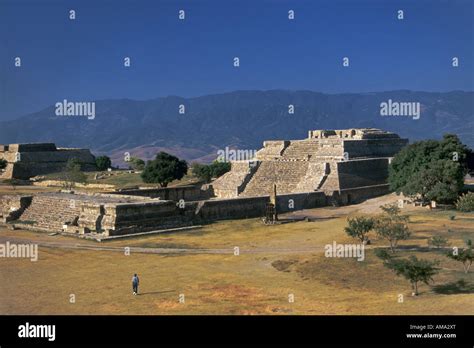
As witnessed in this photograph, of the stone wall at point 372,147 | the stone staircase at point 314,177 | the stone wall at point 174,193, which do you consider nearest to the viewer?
the stone wall at point 174,193

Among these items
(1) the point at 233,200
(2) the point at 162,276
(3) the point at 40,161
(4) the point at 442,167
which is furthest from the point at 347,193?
(3) the point at 40,161

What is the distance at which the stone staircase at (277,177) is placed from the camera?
5459 cm

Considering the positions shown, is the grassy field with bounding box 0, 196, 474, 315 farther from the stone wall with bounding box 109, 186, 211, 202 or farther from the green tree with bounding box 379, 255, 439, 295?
the stone wall with bounding box 109, 186, 211, 202

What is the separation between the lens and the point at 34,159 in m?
86.1

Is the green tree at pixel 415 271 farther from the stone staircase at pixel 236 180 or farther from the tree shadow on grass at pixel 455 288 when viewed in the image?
the stone staircase at pixel 236 180

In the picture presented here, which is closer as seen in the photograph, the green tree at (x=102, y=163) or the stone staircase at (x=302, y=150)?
the stone staircase at (x=302, y=150)

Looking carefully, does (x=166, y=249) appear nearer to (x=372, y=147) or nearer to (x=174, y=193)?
(x=174, y=193)

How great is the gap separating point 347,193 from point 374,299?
3102 cm

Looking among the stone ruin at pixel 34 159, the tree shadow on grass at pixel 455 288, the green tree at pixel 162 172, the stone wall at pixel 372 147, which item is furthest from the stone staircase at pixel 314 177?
the stone ruin at pixel 34 159

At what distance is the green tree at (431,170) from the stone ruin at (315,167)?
12.2ft

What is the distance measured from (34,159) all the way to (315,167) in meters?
48.5

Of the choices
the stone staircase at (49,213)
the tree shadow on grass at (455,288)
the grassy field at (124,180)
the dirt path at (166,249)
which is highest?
the grassy field at (124,180)

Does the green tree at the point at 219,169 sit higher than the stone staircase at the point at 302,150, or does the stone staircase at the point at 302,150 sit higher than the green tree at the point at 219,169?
the stone staircase at the point at 302,150

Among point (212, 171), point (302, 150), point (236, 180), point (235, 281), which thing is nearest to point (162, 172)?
point (236, 180)
